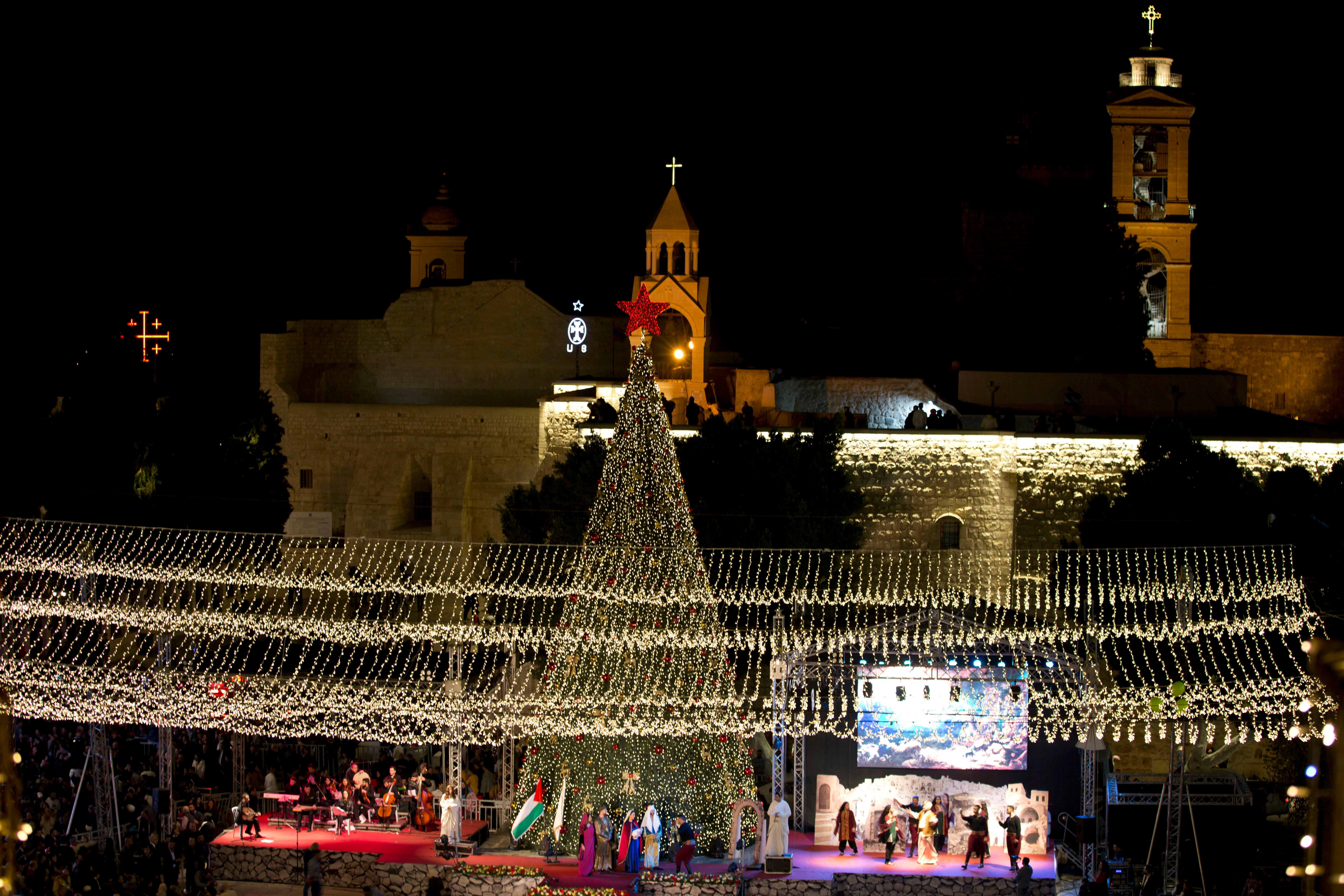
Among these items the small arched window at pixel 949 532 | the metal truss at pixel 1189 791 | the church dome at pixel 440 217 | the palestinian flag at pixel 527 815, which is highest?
the church dome at pixel 440 217

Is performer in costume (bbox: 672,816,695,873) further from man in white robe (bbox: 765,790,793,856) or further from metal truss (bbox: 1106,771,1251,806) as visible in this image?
metal truss (bbox: 1106,771,1251,806)

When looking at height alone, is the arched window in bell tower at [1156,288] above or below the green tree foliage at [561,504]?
above

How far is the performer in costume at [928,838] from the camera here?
21.1m

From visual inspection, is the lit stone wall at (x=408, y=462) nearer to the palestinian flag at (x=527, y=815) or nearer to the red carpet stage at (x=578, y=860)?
the red carpet stage at (x=578, y=860)

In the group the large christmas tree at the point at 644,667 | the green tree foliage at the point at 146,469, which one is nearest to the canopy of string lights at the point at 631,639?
the large christmas tree at the point at 644,667

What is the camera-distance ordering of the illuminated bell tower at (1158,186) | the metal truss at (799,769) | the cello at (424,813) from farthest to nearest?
the illuminated bell tower at (1158,186), the cello at (424,813), the metal truss at (799,769)

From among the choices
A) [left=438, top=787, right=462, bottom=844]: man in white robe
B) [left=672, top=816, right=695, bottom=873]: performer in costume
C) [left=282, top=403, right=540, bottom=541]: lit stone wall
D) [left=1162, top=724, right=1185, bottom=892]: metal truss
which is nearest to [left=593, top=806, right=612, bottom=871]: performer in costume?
[left=672, top=816, right=695, bottom=873]: performer in costume

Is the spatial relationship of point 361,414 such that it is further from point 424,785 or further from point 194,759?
point 424,785

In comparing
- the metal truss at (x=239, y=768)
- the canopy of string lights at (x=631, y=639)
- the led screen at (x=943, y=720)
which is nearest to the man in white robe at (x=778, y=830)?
the canopy of string lights at (x=631, y=639)

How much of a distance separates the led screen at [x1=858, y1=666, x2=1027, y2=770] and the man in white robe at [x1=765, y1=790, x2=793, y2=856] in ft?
7.05

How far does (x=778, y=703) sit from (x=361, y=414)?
22.8m

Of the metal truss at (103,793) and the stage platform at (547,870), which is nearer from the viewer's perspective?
the stage platform at (547,870)

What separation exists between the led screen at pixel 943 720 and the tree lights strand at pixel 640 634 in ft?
0.77

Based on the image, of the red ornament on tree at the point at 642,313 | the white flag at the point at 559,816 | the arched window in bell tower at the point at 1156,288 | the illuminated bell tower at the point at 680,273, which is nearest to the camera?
the white flag at the point at 559,816
